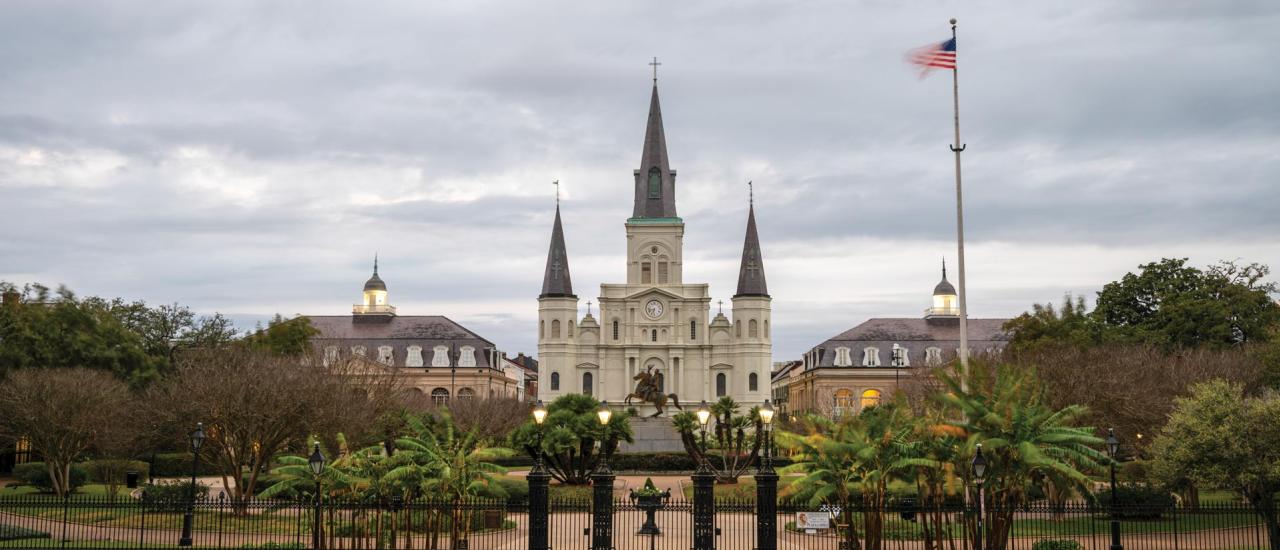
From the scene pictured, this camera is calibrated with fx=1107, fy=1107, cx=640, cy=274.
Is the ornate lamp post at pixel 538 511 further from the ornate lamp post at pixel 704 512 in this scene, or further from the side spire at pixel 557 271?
the side spire at pixel 557 271

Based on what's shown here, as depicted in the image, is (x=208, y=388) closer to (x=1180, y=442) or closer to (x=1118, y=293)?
(x=1180, y=442)

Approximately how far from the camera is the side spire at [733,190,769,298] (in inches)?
4026

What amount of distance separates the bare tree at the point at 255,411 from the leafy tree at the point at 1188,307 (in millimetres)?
40120

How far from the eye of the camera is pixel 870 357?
356 feet

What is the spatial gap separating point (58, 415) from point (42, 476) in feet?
21.3

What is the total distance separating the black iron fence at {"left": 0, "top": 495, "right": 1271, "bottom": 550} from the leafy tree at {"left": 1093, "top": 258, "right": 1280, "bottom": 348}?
2658 centimetres

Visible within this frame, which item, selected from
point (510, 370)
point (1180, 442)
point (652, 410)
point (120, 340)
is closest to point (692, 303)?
point (652, 410)

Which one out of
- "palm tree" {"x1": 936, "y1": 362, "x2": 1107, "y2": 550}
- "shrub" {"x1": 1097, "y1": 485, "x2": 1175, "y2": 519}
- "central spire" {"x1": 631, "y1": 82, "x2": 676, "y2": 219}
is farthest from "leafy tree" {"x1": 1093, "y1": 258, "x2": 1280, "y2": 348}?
"central spire" {"x1": 631, "y1": 82, "x2": 676, "y2": 219}

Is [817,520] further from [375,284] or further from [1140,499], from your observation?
[375,284]

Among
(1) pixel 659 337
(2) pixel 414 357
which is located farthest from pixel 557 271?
(2) pixel 414 357

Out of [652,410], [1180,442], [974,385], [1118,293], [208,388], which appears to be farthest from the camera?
[652,410]

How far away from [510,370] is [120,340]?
249 ft

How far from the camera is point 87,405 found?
43875 millimetres

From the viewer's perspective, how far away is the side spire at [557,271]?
101906mm
